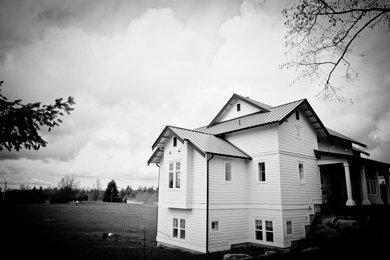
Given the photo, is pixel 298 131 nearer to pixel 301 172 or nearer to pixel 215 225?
pixel 301 172

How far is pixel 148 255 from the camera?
53.2ft

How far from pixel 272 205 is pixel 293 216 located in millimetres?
1626

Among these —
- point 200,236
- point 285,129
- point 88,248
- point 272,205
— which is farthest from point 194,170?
point 88,248

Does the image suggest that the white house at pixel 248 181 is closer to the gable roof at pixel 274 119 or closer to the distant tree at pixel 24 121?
the gable roof at pixel 274 119

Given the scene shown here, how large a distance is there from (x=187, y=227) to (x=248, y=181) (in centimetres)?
538

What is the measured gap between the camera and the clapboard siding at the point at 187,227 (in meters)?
16.1

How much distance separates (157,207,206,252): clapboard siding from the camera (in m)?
16.1

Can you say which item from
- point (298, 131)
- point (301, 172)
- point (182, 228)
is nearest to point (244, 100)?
point (298, 131)

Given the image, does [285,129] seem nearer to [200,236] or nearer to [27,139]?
[200,236]

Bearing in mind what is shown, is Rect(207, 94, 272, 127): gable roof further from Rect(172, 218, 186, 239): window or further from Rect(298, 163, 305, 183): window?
Rect(172, 218, 186, 239): window

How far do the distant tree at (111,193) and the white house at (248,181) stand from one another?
77.6m

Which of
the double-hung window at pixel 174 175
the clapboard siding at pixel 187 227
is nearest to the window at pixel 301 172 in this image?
the clapboard siding at pixel 187 227

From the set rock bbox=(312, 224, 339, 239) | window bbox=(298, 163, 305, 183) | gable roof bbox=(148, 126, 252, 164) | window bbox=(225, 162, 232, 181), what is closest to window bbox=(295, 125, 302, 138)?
window bbox=(298, 163, 305, 183)

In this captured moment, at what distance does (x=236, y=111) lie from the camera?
75.6 ft
